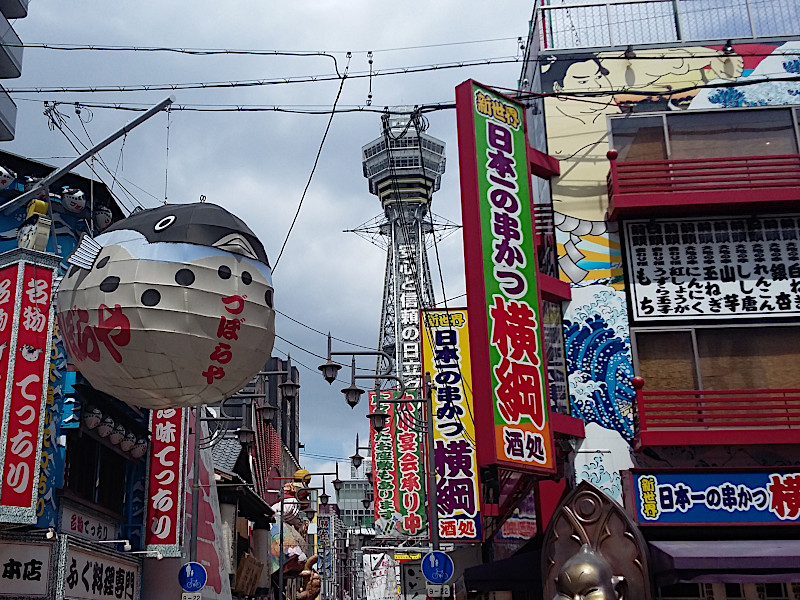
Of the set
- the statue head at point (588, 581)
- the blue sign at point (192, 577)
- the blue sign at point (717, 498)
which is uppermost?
the blue sign at point (717, 498)

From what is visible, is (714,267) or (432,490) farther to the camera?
(432,490)

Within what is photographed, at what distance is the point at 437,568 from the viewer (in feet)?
65.9

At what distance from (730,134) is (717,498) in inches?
297

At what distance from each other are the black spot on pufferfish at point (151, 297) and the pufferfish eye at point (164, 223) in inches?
37.2

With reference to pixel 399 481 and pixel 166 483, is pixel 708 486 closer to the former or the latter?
pixel 166 483

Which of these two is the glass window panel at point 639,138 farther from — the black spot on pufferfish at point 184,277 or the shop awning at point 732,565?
the black spot on pufferfish at point 184,277

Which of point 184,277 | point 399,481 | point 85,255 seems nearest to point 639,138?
point 184,277

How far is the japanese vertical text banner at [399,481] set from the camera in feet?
95.2

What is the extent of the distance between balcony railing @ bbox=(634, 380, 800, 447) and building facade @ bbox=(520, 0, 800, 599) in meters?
0.03

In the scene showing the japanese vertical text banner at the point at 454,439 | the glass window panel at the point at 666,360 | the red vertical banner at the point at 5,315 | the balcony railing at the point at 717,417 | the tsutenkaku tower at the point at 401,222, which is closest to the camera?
the red vertical banner at the point at 5,315

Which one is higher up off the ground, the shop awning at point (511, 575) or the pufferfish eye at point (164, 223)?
the pufferfish eye at point (164, 223)

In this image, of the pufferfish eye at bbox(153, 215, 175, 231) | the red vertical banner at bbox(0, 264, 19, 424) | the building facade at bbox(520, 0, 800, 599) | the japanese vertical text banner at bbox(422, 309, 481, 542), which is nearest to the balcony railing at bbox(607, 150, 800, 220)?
the building facade at bbox(520, 0, 800, 599)

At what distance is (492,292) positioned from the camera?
14805 millimetres

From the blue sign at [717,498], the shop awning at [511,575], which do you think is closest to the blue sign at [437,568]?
the shop awning at [511,575]
